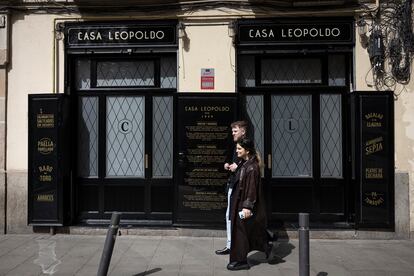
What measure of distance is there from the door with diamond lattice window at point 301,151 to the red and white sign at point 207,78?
0.71 m

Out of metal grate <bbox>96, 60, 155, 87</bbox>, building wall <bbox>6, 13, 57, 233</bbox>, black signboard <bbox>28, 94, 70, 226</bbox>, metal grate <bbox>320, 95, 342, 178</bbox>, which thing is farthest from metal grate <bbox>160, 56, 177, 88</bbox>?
metal grate <bbox>320, 95, 342, 178</bbox>

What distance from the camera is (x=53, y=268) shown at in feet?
20.5

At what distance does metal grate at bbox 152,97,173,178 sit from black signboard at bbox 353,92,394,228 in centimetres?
317

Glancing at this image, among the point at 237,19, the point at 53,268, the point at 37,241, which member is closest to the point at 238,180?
the point at 53,268

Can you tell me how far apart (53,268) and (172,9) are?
4.57 m

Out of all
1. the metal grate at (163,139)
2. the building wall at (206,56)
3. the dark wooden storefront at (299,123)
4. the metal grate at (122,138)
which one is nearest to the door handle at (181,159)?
the metal grate at (163,139)

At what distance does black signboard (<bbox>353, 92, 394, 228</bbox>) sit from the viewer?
7730mm

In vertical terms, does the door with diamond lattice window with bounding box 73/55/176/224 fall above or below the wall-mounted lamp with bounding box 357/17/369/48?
below

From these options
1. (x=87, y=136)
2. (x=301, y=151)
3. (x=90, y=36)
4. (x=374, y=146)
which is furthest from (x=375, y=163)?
(x=90, y=36)

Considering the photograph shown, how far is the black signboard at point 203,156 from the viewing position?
7.88 metres

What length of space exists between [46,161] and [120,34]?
99.1 inches

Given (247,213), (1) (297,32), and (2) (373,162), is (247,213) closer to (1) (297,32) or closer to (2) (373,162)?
(2) (373,162)

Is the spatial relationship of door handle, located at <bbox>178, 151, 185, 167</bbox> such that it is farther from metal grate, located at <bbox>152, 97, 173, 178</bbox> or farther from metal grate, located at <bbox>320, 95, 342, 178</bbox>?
metal grate, located at <bbox>320, 95, 342, 178</bbox>

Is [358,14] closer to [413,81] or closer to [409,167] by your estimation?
[413,81]
